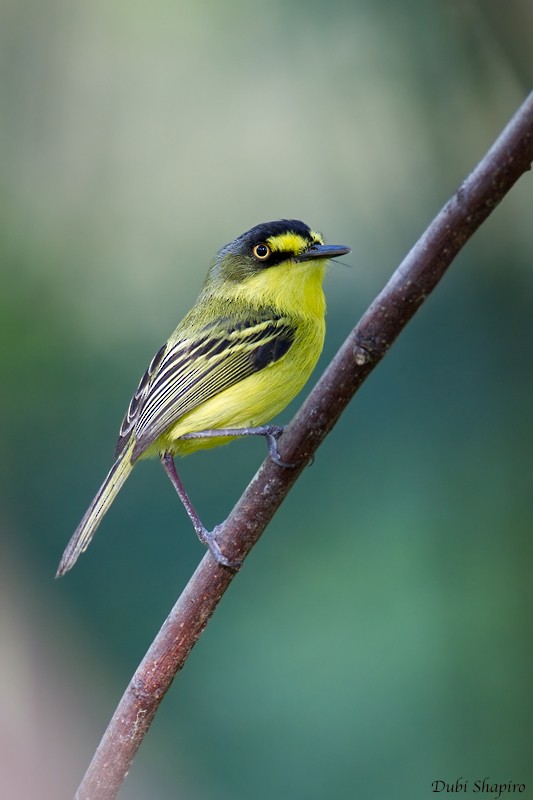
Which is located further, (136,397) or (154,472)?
(154,472)

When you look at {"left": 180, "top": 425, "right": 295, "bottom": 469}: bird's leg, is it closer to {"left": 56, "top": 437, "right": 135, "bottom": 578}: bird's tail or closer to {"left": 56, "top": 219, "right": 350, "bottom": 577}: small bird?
{"left": 56, "top": 219, "right": 350, "bottom": 577}: small bird

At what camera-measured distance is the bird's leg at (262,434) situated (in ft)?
6.79

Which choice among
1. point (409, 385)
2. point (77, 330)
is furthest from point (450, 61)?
point (77, 330)

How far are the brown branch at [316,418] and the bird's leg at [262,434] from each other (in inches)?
0.9

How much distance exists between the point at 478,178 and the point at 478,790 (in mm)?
2255

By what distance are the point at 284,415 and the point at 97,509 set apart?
5.70 feet

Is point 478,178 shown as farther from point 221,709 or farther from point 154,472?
point 154,472

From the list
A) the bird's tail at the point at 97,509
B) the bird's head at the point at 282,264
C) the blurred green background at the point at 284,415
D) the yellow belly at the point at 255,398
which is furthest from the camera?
the blurred green background at the point at 284,415

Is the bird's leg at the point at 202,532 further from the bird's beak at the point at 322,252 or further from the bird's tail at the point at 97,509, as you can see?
the bird's beak at the point at 322,252

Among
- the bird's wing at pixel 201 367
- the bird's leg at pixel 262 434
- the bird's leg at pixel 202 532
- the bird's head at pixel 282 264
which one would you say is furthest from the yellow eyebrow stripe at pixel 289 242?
the bird's leg at pixel 202 532

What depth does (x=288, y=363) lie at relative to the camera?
299cm

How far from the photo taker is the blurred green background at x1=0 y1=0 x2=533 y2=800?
353 cm

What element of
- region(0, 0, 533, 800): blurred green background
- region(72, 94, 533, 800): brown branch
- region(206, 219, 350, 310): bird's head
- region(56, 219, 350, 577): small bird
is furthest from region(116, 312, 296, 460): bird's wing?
region(72, 94, 533, 800): brown branch

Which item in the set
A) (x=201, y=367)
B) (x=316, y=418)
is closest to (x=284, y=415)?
(x=201, y=367)
